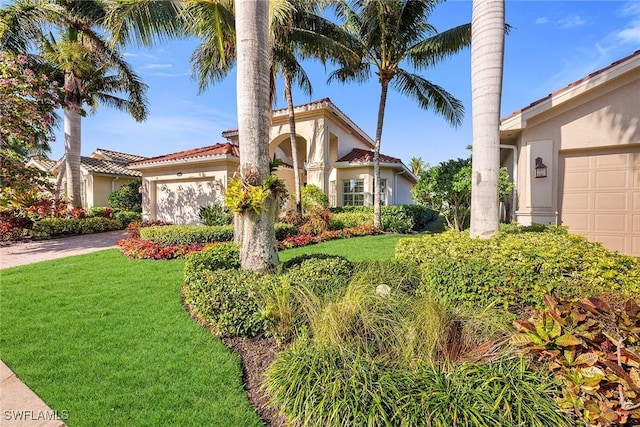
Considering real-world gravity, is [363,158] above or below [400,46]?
below

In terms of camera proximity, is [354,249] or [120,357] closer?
[120,357]

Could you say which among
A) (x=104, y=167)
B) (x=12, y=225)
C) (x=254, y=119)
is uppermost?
(x=104, y=167)

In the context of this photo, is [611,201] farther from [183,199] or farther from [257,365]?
[183,199]

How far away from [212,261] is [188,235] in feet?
18.8

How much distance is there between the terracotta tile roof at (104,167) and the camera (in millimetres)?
20469

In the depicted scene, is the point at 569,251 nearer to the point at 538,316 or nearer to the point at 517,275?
the point at 517,275

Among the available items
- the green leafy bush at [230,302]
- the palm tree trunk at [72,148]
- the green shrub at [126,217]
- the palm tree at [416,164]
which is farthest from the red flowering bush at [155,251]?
the palm tree at [416,164]

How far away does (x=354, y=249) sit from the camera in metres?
9.89

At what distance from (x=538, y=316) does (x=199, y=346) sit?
391 centimetres

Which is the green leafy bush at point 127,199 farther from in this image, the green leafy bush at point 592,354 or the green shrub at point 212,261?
the green leafy bush at point 592,354

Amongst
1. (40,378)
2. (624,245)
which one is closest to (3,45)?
(40,378)

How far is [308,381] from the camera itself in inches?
99.6

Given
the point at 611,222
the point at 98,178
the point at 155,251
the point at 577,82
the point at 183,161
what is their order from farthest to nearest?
the point at 98,178 < the point at 183,161 < the point at 155,251 < the point at 611,222 < the point at 577,82

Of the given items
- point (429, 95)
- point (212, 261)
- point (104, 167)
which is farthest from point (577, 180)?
point (104, 167)
